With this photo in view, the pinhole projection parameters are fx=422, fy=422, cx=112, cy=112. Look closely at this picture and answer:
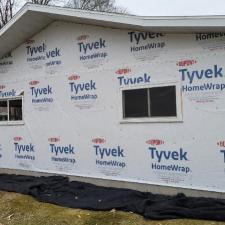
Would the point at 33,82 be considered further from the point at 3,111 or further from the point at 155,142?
the point at 155,142

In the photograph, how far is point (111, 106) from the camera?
902 cm

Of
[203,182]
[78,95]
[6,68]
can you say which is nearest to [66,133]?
[78,95]

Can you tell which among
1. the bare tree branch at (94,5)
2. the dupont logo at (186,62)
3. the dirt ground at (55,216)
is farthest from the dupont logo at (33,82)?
the bare tree branch at (94,5)

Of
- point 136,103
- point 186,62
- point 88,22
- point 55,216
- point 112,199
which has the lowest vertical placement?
point 55,216

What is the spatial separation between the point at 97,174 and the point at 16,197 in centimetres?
182

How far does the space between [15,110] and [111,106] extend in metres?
3.49

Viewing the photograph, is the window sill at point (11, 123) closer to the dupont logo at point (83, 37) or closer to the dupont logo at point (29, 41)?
the dupont logo at point (29, 41)

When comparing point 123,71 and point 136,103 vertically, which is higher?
point 123,71

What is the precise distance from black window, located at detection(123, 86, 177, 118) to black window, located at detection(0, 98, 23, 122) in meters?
3.65

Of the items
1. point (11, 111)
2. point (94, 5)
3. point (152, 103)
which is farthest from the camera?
point (94, 5)

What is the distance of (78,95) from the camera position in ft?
31.9

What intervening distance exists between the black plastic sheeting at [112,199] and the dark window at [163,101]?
1588mm

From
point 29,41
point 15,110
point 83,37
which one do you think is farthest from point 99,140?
point 29,41

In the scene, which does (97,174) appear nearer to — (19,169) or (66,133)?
(66,133)
